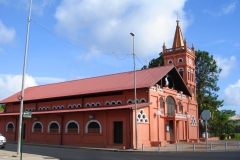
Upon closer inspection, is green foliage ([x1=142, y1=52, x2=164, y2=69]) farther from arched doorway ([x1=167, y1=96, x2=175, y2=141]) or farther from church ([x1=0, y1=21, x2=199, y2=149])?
arched doorway ([x1=167, y1=96, x2=175, y2=141])

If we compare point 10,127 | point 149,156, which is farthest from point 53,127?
point 149,156

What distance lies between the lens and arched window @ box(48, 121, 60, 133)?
35175 mm

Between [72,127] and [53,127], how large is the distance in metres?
3.46

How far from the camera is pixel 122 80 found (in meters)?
36.1

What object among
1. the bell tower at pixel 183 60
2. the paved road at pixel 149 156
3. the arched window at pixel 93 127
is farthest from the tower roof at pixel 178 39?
the paved road at pixel 149 156

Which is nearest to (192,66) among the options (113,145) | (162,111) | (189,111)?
(189,111)

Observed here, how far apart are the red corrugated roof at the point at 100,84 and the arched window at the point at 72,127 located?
14.2 feet

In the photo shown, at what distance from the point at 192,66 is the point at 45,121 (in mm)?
25652

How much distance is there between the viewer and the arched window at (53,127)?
35.2 m

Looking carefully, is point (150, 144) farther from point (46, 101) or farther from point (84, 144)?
point (46, 101)

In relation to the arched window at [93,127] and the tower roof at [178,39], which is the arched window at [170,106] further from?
the tower roof at [178,39]

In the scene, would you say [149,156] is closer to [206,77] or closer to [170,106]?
[170,106]

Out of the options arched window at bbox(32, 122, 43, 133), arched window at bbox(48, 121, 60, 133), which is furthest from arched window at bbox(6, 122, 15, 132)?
arched window at bbox(48, 121, 60, 133)

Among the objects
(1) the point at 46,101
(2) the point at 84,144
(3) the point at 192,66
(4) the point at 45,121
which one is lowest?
(2) the point at 84,144
